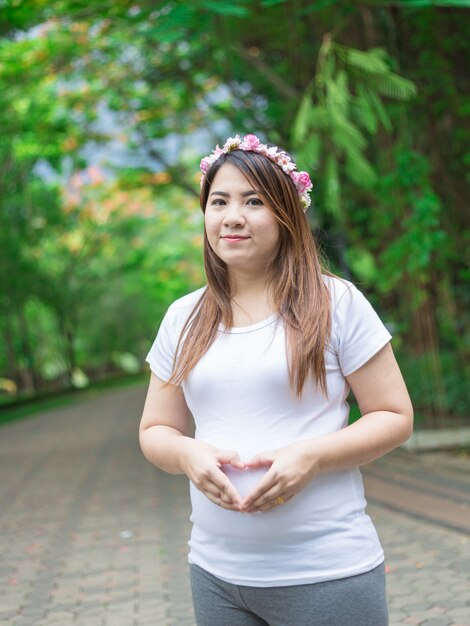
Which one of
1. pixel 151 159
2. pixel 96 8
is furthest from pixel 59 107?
pixel 96 8

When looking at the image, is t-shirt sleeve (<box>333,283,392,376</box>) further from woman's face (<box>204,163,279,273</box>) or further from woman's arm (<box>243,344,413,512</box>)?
woman's face (<box>204,163,279,273</box>)

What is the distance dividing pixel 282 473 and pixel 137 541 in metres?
5.78

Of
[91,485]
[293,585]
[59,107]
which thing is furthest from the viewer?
[59,107]

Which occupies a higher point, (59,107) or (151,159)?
(59,107)

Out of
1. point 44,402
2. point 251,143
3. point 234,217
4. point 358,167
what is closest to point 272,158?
point 251,143

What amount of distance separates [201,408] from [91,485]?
8992 millimetres

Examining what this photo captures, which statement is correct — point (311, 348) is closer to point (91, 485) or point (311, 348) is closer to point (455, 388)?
point (91, 485)

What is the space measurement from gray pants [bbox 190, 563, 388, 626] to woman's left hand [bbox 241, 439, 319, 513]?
0.63 ft

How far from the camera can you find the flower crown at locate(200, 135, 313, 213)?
2.09 meters

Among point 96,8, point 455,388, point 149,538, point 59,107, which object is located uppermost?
point 96,8

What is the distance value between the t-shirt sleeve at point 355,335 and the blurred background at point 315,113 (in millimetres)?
1130

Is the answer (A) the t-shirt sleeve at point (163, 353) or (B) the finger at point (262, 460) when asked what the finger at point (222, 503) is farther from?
(A) the t-shirt sleeve at point (163, 353)

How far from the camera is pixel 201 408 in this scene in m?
2.02

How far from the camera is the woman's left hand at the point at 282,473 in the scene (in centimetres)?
182
